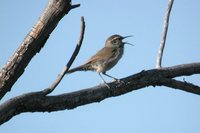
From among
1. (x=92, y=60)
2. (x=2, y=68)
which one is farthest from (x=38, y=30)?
(x=92, y=60)

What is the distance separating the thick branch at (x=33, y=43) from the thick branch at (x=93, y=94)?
11.1 inches

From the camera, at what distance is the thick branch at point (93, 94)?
14.3ft

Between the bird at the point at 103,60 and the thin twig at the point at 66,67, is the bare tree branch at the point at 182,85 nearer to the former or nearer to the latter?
the thin twig at the point at 66,67

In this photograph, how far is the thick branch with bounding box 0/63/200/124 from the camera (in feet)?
14.3

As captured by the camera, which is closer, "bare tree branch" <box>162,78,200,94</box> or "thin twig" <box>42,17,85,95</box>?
"thin twig" <box>42,17,85,95</box>

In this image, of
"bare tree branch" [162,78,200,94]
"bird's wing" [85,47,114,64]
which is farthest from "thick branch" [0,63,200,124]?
"bird's wing" [85,47,114,64]

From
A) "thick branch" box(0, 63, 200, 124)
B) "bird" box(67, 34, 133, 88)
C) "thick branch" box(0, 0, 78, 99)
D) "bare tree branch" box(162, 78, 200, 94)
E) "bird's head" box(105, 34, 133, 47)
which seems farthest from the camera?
"bird's head" box(105, 34, 133, 47)

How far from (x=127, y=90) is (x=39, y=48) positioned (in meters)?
1.71

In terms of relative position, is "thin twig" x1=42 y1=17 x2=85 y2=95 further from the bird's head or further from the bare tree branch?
the bird's head

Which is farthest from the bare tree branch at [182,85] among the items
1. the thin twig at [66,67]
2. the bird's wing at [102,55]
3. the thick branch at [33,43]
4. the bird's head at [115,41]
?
the bird's head at [115,41]

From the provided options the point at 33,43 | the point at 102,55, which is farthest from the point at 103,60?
the point at 33,43

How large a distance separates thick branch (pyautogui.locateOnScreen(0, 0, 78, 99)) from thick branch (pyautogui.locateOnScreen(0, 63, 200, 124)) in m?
0.28

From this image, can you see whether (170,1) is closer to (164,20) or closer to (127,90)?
(164,20)

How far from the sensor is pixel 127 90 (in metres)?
5.64
